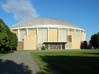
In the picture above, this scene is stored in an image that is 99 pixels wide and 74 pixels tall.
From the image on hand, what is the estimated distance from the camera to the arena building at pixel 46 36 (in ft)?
422

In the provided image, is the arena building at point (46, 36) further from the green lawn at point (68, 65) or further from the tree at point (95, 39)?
the green lawn at point (68, 65)

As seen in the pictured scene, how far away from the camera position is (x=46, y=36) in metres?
130

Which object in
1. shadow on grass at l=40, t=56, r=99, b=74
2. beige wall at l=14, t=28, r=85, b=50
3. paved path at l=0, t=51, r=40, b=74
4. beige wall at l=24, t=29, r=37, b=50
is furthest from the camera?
beige wall at l=14, t=28, r=85, b=50

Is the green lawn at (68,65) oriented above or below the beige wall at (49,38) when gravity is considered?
below

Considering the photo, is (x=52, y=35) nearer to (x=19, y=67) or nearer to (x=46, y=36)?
(x=46, y=36)

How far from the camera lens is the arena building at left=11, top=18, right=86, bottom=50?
5064 inches

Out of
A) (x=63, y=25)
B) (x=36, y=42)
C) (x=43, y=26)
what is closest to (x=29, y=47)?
(x=36, y=42)

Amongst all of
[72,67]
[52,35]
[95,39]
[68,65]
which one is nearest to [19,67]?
[72,67]

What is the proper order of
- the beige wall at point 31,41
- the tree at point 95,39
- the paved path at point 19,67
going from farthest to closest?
the beige wall at point 31,41 → the tree at point 95,39 → the paved path at point 19,67

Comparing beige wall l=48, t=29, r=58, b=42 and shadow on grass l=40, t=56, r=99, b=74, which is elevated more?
beige wall l=48, t=29, r=58, b=42

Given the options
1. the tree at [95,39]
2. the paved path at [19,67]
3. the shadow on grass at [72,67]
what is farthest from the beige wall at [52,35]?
the paved path at [19,67]

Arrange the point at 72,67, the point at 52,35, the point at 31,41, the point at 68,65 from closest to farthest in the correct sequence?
the point at 72,67 → the point at 68,65 → the point at 31,41 → the point at 52,35

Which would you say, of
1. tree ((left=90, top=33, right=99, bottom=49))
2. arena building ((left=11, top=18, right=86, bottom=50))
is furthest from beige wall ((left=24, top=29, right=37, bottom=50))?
tree ((left=90, top=33, right=99, bottom=49))

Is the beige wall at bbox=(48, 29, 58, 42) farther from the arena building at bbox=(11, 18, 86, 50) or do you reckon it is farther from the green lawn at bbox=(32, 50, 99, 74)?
the green lawn at bbox=(32, 50, 99, 74)
